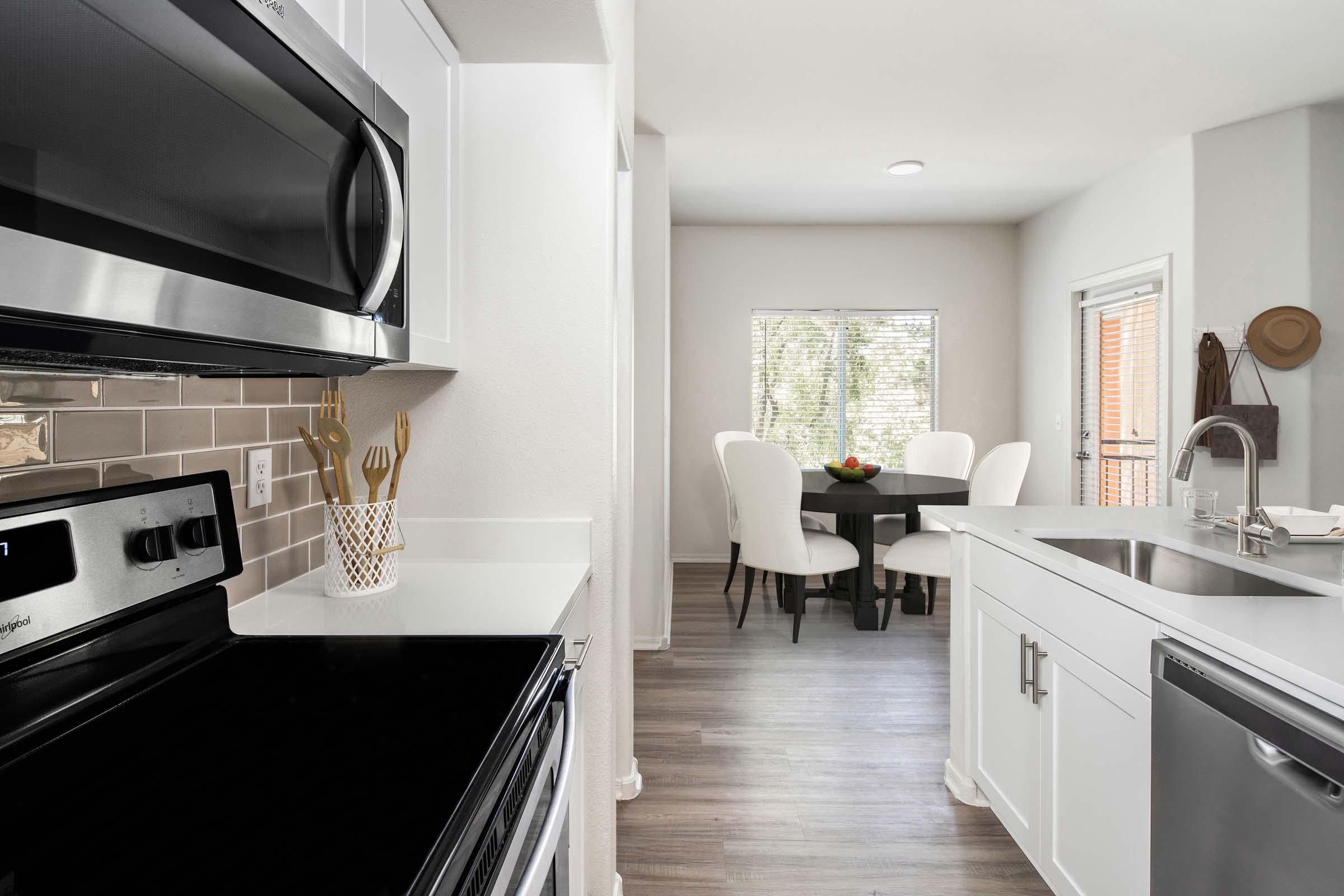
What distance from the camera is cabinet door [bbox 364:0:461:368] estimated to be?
1.21 m

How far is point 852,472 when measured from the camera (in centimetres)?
423

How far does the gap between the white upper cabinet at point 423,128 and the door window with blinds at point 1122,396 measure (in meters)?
4.01

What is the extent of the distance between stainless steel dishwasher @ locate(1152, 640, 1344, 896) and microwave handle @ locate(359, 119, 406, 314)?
1289 millimetres

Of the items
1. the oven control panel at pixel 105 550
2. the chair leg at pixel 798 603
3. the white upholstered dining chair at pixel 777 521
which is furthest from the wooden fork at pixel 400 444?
the chair leg at pixel 798 603

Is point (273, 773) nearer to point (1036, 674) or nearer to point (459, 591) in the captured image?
point (459, 591)

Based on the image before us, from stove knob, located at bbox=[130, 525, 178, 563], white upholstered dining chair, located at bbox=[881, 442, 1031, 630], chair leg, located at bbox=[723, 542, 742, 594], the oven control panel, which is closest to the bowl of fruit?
white upholstered dining chair, located at bbox=[881, 442, 1031, 630]

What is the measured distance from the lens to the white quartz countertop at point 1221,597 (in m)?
1.03

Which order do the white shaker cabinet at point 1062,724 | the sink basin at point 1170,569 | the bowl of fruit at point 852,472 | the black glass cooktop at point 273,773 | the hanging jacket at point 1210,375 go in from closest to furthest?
the black glass cooktop at point 273,773 → the white shaker cabinet at point 1062,724 → the sink basin at point 1170,569 → the hanging jacket at point 1210,375 → the bowl of fruit at point 852,472

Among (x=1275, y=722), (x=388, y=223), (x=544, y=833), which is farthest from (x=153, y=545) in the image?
(x=1275, y=722)

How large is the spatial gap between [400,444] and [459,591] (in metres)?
0.33

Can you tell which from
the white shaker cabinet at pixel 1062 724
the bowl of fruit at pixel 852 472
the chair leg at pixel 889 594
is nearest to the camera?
the white shaker cabinet at pixel 1062 724

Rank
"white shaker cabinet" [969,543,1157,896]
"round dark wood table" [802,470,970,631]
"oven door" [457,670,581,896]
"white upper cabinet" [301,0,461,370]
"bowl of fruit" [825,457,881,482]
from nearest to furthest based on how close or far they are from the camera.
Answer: "oven door" [457,670,581,896] < "white upper cabinet" [301,0,461,370] < "white shaker cabinet" [969,543,1157,896] < "round dark wood table" [802,470,970,631] < "bowl of fruit" [825,457,881,482]

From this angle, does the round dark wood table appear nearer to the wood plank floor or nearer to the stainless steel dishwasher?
the wood plank floor

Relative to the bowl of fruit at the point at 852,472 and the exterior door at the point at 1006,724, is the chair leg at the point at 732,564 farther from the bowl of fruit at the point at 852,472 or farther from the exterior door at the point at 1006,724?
the exterior door at the point at 1006,724
